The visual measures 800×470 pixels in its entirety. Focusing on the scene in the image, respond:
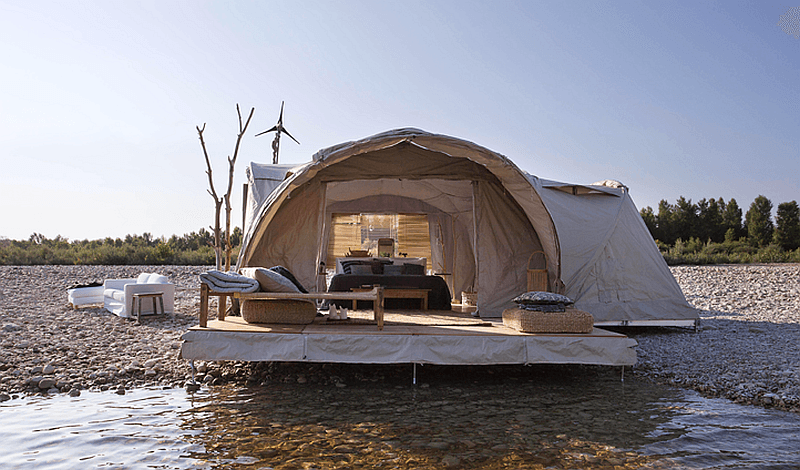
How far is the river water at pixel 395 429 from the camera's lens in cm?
315

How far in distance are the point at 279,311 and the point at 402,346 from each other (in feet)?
4.47

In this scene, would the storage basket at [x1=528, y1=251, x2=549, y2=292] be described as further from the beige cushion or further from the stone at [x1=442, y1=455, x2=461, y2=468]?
the stone at [x1=442, y1=455, x2=461, y2=468]

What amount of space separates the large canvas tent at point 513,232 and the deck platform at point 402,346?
214 cm

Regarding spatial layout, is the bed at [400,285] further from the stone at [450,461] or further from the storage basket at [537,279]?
the stone at [450,461]

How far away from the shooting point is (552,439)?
3533 mm

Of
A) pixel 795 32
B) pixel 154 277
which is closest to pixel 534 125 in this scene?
pixel 795 32

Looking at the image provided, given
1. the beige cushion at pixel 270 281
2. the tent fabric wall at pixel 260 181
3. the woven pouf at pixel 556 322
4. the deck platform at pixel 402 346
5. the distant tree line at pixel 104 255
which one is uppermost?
the tent fabric wall at pixel 260 181

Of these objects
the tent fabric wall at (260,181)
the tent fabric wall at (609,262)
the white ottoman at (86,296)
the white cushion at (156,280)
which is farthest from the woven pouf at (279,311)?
the white ottoman at (86,296)

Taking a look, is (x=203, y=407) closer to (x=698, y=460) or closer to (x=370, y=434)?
(x=370, y=434)

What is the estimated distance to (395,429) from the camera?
146 inches

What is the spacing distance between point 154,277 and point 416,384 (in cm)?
553

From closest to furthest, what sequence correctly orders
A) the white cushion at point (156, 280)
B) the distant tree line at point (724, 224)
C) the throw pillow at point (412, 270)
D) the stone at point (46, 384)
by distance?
the stone at point (46, 384) < the white cushion at point (156, 280) < the throw pillow at point (412, 270) < the distant tree line at point (724, 224)

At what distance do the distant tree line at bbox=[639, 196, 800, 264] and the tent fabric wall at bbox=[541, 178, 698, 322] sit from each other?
13.4m

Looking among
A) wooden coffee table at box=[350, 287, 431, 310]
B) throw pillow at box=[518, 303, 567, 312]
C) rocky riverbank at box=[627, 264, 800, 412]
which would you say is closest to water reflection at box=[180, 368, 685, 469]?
rocky riverbank at box=[627, 264, 800, 412]
